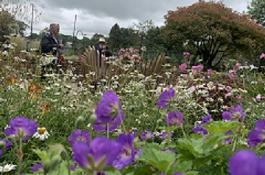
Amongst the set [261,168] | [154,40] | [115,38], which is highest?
[261,168]

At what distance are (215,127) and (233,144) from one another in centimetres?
13

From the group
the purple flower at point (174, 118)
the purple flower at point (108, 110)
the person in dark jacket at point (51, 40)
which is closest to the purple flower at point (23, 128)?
the purple flower at point (108, 110)

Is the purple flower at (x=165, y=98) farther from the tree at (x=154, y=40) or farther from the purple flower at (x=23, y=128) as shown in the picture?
the tree at (x=154, y=40)

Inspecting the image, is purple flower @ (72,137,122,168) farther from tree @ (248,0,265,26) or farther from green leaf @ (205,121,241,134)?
tree @ (248,0,265,26)

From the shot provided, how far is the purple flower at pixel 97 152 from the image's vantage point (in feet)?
2.64

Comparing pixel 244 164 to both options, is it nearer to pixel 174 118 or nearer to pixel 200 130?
pixel 174 118

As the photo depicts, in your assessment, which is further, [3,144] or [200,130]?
[200,130]

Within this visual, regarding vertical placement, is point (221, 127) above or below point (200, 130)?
above

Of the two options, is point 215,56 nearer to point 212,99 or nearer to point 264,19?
point 264,19

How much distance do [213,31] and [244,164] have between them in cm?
2377

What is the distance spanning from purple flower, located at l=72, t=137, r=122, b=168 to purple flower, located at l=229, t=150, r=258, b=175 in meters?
0.22

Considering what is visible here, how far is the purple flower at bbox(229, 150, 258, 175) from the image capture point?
672mm

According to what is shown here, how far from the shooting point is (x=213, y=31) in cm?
2403

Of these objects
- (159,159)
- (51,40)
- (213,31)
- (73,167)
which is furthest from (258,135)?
(213,31)
